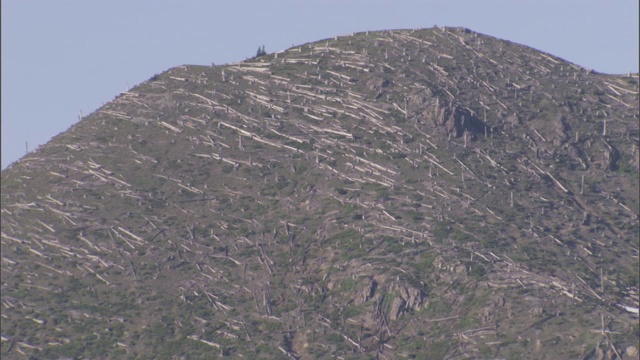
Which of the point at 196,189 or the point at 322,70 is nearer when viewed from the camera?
the point at 196,189

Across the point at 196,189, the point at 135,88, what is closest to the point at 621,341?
the point at 196,189

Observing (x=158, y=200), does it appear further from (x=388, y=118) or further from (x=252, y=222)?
(x=388, y=118)

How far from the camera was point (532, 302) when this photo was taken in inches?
3556

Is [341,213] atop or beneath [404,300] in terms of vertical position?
atop

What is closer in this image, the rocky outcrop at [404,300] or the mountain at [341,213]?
the mountain at [341,213]

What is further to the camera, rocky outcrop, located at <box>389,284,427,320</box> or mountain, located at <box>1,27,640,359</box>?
rocky outcrop, located at <box>389,284,427,320</box>

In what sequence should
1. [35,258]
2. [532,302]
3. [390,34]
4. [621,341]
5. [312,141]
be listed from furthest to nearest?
[390,34], [312,141], [35,258], [532,302], [621,341]

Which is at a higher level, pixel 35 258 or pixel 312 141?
pixel 312 141

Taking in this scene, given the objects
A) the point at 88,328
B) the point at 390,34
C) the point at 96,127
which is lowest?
the point at 88,328

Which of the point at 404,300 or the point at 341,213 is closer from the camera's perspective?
the point at 404,300

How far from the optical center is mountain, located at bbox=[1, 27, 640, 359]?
301 ft

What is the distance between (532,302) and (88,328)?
3157 centimetres

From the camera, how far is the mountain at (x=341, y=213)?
91.9 meters

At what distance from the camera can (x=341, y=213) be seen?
340ft
